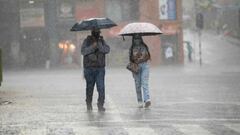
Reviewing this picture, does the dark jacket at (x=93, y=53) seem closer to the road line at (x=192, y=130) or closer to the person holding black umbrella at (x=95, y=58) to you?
the person holding black umbrella at (x=95, y=58)

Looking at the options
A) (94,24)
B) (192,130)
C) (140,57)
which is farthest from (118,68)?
(192,130)

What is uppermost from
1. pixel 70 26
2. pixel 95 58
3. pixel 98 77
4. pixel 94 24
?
pixel 94 24

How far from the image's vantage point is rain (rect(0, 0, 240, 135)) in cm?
1122

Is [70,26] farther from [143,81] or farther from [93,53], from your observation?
[93,53]

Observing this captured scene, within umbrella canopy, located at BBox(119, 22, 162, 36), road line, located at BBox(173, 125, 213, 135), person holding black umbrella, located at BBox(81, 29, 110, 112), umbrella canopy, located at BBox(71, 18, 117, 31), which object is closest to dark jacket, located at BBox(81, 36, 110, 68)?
person holding black umbrella, located at BBox(81, 29, 110, 112)

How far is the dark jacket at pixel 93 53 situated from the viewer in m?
12.8

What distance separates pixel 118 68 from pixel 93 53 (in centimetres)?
3420

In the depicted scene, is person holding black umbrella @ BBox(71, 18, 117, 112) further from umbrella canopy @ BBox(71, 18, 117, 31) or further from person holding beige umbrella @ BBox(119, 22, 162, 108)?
person holding beige umbrella @ BBox(119, 22, 162, 108)

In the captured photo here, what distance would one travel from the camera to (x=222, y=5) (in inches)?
2827

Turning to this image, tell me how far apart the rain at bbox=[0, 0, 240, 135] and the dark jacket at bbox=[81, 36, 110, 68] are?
0.07 ft

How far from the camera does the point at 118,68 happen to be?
4697 cm

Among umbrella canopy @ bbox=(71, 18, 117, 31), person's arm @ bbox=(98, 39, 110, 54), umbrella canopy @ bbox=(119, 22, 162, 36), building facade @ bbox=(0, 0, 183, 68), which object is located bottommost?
building facade @ bbox=(0, 0, 183, 68)

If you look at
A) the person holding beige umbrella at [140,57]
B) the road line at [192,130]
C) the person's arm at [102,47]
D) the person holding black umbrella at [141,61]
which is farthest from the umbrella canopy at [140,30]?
the road line at [192,130]

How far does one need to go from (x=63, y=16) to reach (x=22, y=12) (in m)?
3.32
